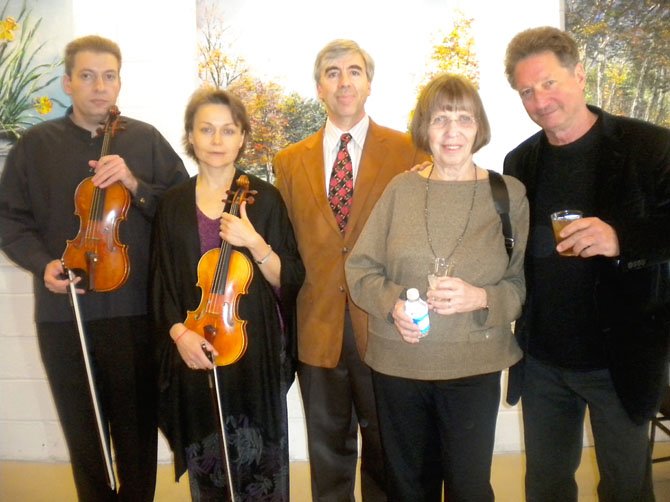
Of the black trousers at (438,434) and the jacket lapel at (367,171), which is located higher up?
the jacket lapel at (367,171)

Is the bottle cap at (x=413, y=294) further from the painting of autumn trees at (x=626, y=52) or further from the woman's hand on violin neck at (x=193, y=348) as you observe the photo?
the painting of autumn trees at (x=626, y=52)

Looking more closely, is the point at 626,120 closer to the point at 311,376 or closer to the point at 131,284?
the point at 311,376

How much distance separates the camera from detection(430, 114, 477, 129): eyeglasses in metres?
1.65

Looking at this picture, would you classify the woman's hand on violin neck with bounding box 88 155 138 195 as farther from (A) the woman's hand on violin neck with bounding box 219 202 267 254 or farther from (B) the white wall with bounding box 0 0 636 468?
(B) the white wall with bounding box 0 0 636 468

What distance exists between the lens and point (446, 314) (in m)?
1.58

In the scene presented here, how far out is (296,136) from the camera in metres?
3.02

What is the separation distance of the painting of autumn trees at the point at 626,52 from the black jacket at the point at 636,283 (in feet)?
4.81

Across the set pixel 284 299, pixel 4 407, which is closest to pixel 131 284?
pixel 284 299

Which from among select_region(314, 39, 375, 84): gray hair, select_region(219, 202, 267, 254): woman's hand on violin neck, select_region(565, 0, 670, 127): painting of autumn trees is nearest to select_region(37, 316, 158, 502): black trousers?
select_region(219, 202, 267, 254): woman's hand on violin neck

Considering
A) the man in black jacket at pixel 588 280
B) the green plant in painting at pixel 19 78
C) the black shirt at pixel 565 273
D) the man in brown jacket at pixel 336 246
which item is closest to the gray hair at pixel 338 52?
the man in brown jacket at pixel 336 246

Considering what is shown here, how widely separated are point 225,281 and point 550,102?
1075mm

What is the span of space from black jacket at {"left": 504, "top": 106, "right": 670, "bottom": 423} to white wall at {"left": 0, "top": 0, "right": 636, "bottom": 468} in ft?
4.62

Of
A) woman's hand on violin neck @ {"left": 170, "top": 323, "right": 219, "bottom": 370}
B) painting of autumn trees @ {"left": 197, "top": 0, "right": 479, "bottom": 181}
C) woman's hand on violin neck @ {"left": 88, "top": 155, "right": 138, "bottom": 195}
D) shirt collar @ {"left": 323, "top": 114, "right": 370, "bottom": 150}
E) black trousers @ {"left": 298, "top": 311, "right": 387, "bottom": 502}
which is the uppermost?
painting of autumn trees @ {"left": 197, "top": 0, "right": 479, "bottom": 181}

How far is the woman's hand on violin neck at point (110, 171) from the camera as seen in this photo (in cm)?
195
